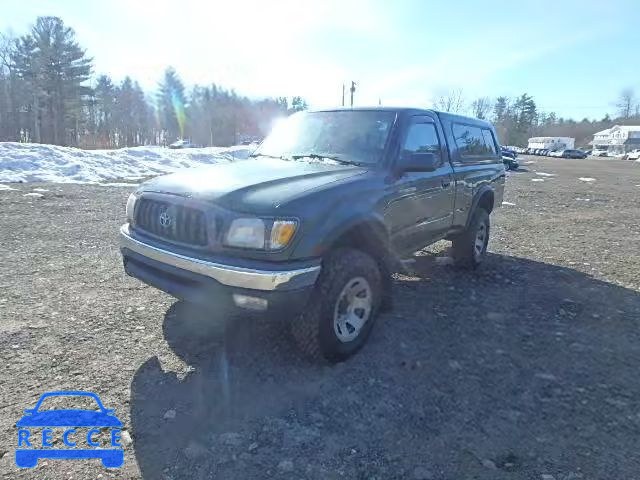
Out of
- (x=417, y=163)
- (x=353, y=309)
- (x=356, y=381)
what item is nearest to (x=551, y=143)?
(x=417, y=163)

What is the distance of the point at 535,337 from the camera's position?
152 inches

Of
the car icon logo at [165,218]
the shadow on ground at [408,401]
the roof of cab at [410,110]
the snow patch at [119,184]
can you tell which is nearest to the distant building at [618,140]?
the snow patch at [119,184]

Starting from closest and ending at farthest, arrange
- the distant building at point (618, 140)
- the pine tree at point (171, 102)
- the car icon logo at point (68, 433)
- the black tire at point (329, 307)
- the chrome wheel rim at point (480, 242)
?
the car icon logo at point (68, 433) → the black tire at point (329, 307) → the chrome wheel rim at point (480, 242) → the pine tree at point (171, 102) → the distant building at point (618, 140)

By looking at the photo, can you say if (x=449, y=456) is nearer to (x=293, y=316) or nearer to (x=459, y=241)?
(x=293, y=316)

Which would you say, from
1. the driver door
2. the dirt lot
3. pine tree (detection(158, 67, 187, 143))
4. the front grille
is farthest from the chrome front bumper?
pine tree (detection(158, 67, 187, 143))

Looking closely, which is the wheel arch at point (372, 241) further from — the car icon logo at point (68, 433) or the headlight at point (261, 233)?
the car icon logo at point (68, 433)

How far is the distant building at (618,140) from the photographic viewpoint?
8969cm

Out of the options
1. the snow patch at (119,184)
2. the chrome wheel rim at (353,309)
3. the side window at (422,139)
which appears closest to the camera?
the chrome wheel rim at (353,309)

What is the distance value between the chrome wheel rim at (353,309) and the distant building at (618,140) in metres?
105

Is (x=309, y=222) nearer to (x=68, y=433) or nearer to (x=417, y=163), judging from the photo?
(x=417, y=163)

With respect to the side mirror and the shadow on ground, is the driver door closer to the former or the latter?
the side mirror

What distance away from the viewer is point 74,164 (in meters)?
15.4

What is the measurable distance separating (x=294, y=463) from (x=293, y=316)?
885 mm

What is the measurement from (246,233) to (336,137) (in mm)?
1754
